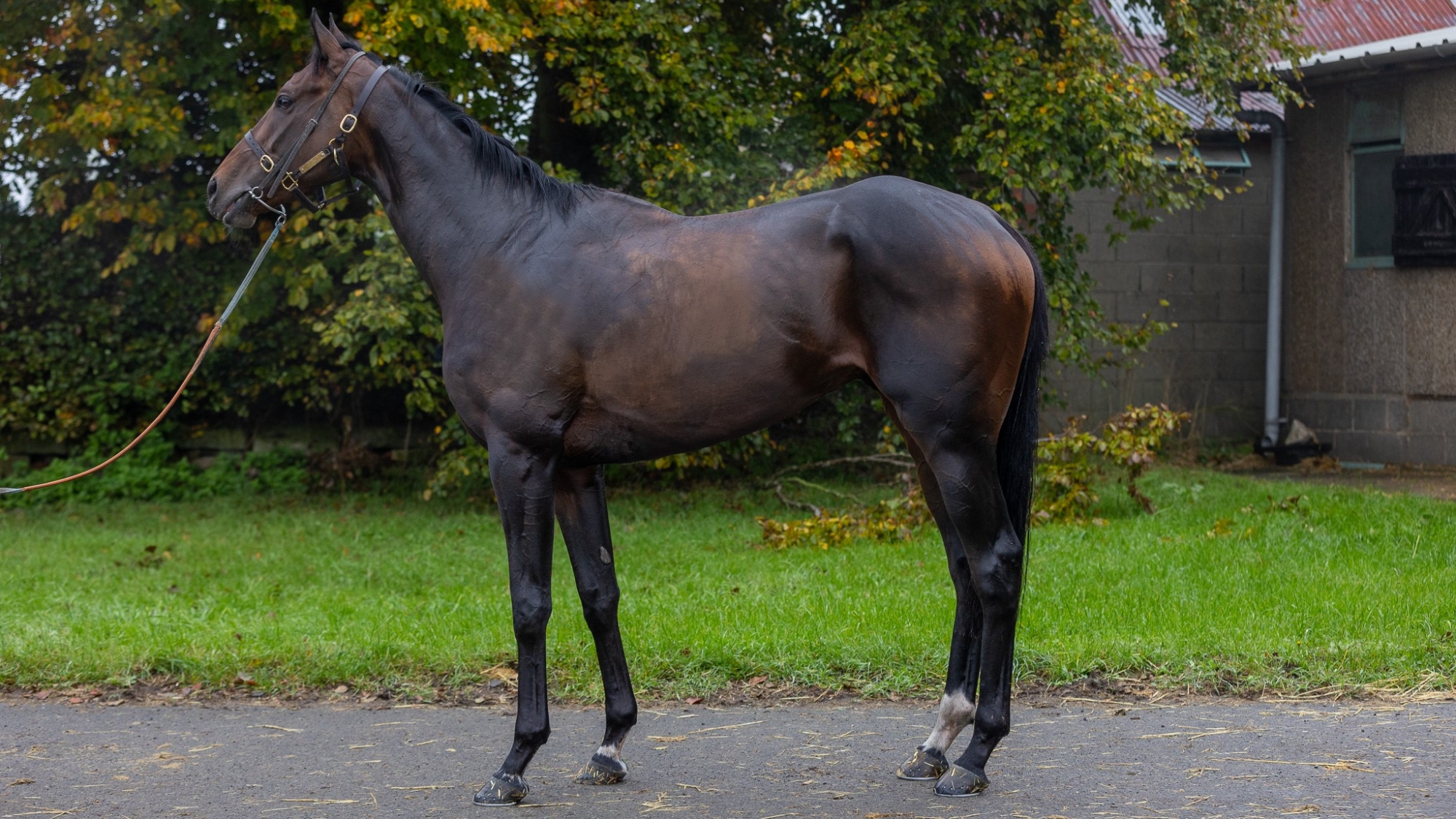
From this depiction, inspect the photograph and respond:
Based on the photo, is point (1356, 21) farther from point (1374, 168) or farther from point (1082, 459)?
point (1082, 459)

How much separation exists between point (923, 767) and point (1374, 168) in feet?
35.0

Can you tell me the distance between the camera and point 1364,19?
57.9ft

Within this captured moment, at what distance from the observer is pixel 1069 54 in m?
9.77

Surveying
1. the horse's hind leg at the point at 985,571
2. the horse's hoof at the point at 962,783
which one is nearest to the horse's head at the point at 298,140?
the horse's hind leg at the point at 985,571

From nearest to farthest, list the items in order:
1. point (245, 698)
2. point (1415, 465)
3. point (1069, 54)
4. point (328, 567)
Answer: point (245, 698) → point (328, 567) → point (1069, 54) → point (1415, 465)

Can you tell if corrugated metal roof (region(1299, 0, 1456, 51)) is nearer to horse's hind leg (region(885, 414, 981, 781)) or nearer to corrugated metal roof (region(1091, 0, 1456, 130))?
corrugated metal roof (region(1091, 0, 1456, 130))

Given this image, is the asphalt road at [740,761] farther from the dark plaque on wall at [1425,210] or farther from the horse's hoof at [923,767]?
the dark plaque on wall at [1425,210]

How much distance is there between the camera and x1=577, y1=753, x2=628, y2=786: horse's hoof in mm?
4219

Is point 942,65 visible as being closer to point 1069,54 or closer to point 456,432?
point 1069,54

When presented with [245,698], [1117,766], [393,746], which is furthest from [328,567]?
[1117,766]

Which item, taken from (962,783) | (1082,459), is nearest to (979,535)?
(962,783)

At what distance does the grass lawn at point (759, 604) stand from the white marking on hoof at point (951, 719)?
0.87m

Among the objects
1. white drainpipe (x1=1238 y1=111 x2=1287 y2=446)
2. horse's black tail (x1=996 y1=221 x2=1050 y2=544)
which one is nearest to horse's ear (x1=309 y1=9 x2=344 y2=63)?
horse's black tail (x1=996 y1=221 x2=1050 y2=544)

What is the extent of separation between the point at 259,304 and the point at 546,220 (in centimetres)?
745
